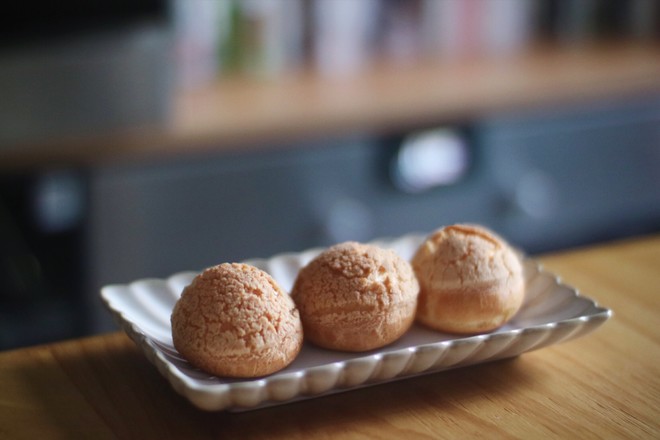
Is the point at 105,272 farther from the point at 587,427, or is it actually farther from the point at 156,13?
the point at 587,427

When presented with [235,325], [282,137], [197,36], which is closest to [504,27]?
[197,36]

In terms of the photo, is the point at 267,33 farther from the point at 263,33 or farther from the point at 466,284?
the point at 466,284

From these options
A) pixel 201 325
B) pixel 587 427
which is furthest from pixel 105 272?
pixel 587 427

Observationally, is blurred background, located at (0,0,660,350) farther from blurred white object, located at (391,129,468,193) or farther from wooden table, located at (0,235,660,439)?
wooden table, located at (0,235,660,439)

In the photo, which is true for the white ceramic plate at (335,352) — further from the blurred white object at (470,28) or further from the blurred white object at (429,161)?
the blurred white object at (470,28)

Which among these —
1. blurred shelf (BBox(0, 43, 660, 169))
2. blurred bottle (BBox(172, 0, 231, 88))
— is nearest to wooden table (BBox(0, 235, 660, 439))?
blurred shelf (BBox(0, 43, 660, 169))

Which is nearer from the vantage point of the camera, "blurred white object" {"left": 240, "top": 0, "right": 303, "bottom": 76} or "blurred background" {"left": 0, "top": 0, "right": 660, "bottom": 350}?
"blurred background" {"left": 0, "top": 0, "right": 660, "bottom": 350}

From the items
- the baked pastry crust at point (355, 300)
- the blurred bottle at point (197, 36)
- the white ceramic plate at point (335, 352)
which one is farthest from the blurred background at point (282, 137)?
the baked pastry crust at point (355, 300)
